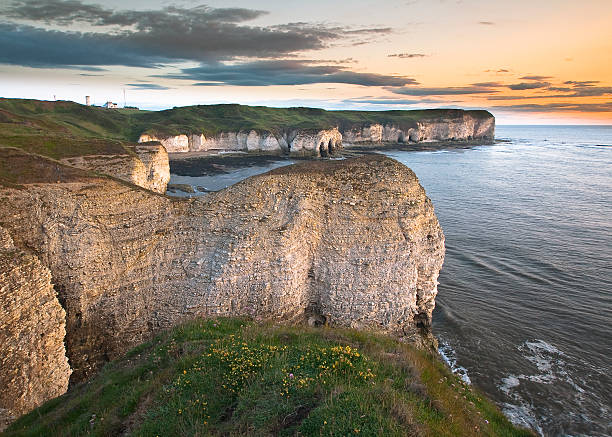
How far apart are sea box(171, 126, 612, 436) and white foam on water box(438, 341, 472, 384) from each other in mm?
74

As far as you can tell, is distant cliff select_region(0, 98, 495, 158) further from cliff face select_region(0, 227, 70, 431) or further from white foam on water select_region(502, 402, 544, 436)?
white foam on water select_region(502, 402, 544, 436)

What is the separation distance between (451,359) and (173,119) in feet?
335

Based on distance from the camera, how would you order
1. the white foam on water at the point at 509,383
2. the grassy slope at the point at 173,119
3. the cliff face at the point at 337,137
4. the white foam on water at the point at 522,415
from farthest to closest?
the cliff face at the point at 337,137, the grassy slope at the point at 173,119, the white foam on water at the point at 509,383, the white foam on water at the point at 522,415

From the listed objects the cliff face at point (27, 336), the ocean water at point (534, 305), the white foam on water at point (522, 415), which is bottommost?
the white foam on water at point (522, 415)

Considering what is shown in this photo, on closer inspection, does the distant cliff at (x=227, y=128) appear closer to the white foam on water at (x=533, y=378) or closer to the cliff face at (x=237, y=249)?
the cliff face at (x=237, y=249)

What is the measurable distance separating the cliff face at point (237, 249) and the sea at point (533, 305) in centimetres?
504

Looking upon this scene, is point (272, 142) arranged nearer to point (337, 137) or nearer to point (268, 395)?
point (337, 137)

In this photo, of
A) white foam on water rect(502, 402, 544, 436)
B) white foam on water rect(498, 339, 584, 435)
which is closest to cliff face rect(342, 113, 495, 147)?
white foam on water rect(498, 339, 584, 435)

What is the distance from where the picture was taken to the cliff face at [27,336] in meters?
11.7

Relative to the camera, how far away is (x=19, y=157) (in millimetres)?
17406

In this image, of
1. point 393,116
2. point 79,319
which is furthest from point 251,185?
point 393,116

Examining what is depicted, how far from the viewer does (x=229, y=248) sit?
17.0 meters

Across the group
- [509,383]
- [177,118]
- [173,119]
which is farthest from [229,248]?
[177,118]

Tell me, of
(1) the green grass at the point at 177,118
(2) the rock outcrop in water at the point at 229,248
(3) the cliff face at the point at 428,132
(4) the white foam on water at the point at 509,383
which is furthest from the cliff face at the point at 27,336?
(3) the cliff face at the point at 428,132
